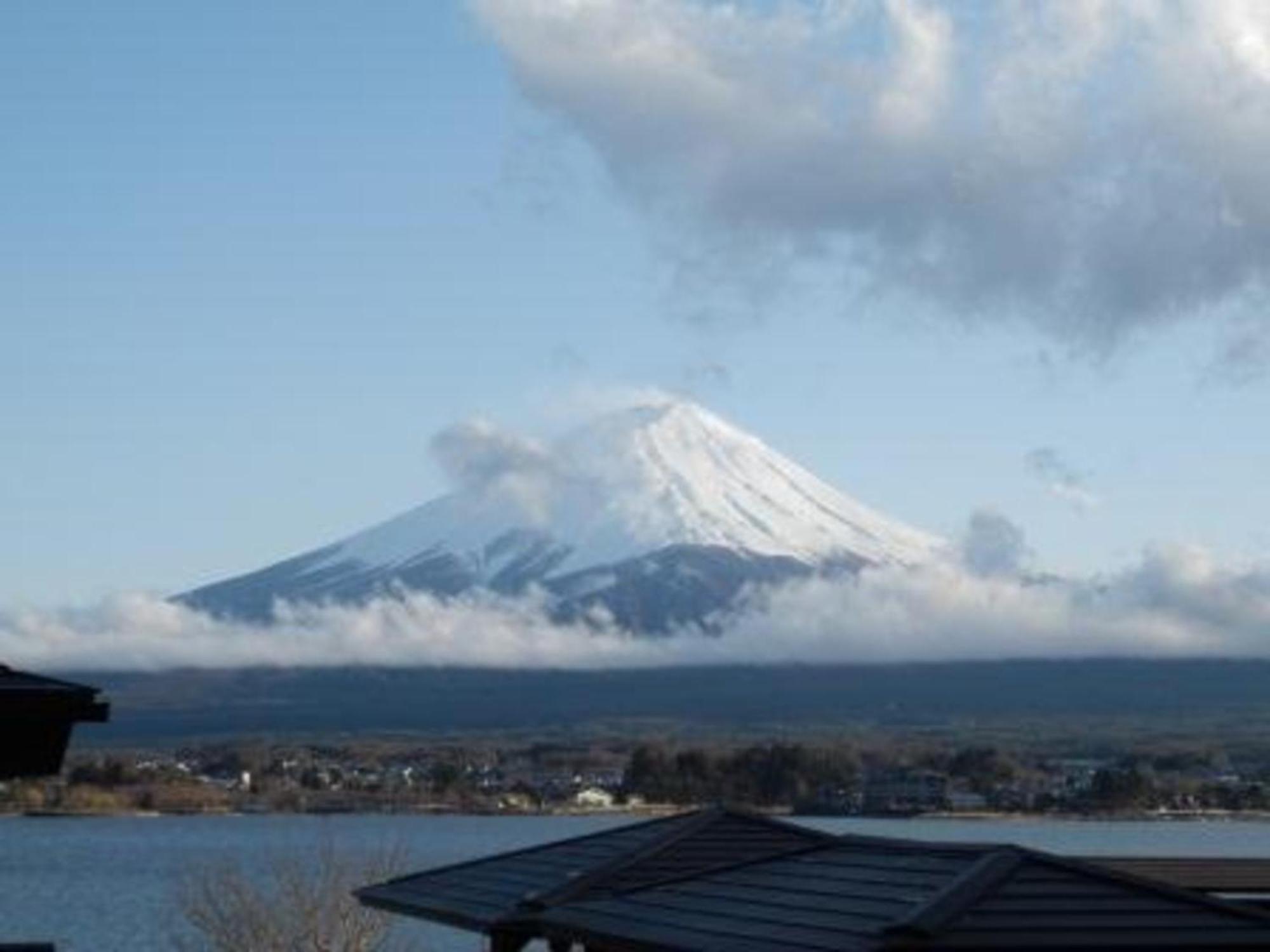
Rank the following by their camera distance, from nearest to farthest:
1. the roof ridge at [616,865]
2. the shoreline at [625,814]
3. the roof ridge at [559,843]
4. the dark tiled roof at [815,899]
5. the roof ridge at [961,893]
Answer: the roof ridge at [961,893] → the dark tiled roof at [815,899] → the roof ridge at [616,865] → the roof ridge at [559,843] → the shoreline at [625,814]

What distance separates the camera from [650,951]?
33.7ft

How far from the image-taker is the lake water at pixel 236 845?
35.3 meters

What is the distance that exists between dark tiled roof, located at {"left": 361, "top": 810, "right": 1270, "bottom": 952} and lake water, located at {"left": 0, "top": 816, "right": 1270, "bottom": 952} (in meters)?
10.4

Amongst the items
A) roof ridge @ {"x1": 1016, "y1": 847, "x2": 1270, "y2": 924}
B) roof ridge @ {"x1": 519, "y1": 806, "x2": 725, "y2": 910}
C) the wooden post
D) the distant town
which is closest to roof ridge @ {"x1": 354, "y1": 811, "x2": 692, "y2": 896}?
roof ridge @ {"x1": 519, "y1": 806, "x2": 725, "y2": 910}

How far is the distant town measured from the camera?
8375 centimetres

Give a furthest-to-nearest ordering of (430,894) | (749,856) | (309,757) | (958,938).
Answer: (309,757) < (430,894) < (749,856) < (958,938)

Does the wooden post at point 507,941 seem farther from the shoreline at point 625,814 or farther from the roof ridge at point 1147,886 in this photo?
the shoreline at point 625,814

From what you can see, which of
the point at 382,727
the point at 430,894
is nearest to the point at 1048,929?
the point at 430,894

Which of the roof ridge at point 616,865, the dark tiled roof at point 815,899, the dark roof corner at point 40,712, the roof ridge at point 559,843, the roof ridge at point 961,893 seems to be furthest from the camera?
the roof ridge at point 559,843

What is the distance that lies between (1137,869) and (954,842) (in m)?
4.33

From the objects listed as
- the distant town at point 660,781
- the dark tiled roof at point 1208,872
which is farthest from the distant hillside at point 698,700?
the dark tiled roof at point 1208,872

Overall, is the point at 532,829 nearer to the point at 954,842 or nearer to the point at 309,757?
the point at 309,757

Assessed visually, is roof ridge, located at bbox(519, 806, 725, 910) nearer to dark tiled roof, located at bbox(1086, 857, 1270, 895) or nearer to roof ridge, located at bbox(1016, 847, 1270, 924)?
dark tiled roof, located at bbox(1086, 857, 1270, 895)

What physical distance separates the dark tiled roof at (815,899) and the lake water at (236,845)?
10.4 metres
